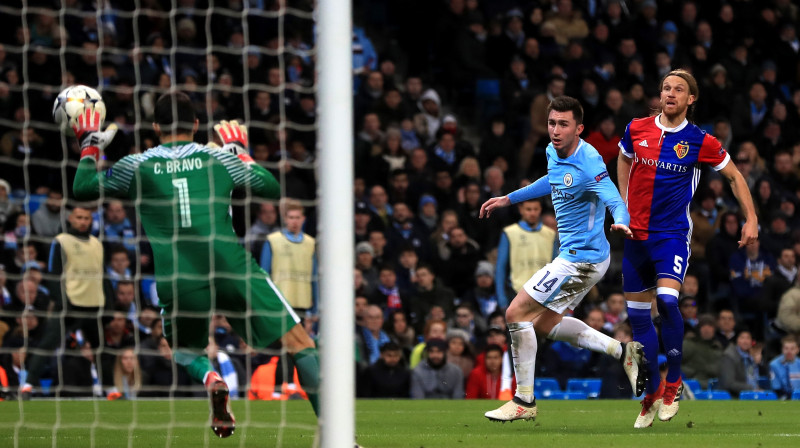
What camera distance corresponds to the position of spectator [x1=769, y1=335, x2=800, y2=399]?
1384cm

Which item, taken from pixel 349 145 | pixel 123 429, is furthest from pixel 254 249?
pixel 349 145

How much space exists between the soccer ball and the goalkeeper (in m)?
0.24

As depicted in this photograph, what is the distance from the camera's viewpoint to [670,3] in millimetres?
19938

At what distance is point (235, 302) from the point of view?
721 cm

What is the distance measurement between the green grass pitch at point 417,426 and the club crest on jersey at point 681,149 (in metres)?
1.87

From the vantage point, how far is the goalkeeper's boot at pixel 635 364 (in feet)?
27.4

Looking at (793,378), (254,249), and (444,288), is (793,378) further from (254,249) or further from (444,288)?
(254,249)

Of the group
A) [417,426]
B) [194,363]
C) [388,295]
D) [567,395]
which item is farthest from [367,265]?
[194,363]

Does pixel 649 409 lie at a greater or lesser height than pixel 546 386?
greater

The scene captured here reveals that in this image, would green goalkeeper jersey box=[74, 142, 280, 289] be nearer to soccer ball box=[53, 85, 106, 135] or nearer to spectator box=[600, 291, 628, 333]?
soccer ball box=[53, 85, 106, 135]

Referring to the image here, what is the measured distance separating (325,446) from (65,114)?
307 cm

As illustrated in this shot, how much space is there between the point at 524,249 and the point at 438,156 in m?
3.05

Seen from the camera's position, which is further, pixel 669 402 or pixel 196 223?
pixel 669 402

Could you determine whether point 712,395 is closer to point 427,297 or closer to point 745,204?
point 427,297
